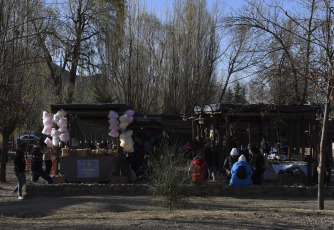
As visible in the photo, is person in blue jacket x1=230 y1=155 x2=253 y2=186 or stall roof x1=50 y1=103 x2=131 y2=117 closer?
person in blue jacket x1=230 y1=155 x2=253 y2=186

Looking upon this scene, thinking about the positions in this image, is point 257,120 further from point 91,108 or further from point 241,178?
point 241,178

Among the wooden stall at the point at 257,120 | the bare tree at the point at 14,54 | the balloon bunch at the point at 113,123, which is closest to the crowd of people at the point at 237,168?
the wooden stall at the point at 257,120

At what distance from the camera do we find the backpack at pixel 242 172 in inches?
560

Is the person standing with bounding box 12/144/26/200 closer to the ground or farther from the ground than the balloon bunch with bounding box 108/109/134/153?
closer to the ground

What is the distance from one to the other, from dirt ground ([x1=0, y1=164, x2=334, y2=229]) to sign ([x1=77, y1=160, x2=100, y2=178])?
8.06ft

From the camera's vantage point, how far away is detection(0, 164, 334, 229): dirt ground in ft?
28.9

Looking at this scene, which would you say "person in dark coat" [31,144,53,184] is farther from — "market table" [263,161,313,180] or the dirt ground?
"market table" [263,161,313,180]

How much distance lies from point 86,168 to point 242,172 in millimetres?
5727

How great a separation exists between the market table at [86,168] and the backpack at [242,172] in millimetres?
4992

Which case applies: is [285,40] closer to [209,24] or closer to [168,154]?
[168,154]

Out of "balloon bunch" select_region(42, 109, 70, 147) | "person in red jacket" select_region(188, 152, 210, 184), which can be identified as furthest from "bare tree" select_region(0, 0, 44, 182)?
"person in red jacket" select_region(188, 152, 210, 184)

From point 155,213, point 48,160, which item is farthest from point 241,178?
point 48,160

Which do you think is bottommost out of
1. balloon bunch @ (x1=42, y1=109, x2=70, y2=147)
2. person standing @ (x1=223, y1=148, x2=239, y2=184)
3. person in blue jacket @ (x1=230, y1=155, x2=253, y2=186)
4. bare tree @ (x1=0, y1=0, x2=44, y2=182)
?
person in blue jacket @ (x1=230, y1=155, x2=253, y2=186)

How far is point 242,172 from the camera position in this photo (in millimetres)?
14336
